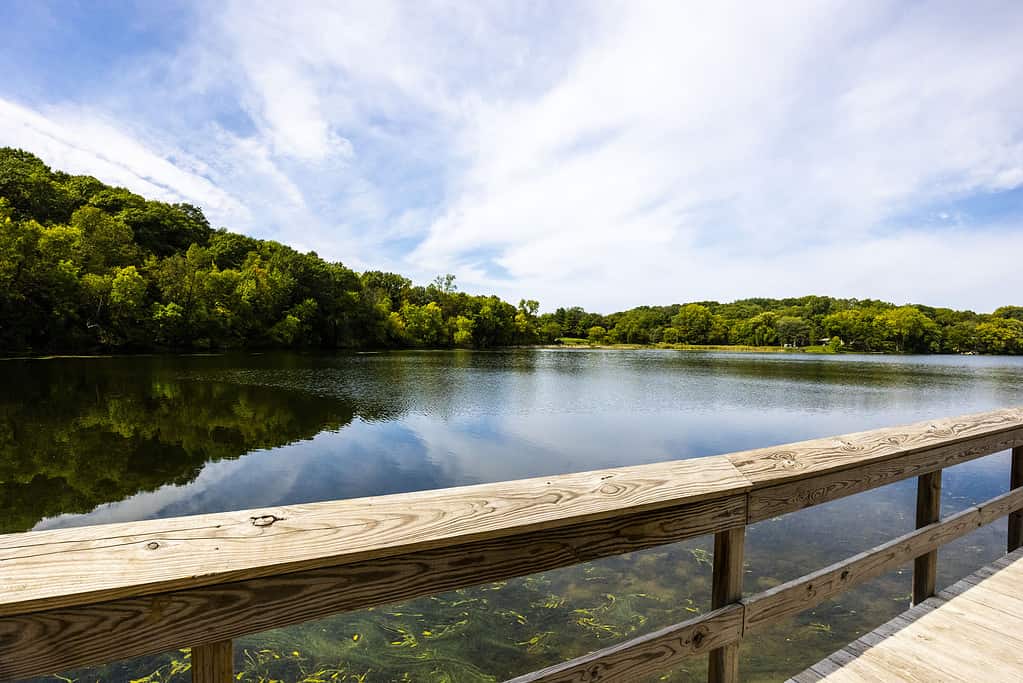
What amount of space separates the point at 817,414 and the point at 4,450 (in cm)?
2538

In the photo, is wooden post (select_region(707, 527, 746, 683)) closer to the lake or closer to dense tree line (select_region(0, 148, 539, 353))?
the lake

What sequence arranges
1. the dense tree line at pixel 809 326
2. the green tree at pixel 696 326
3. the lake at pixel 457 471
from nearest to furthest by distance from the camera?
1. the lake at pixel 457 471
2. the dense tree line at pixel 809 326
3. the green tree at pixel 696 326

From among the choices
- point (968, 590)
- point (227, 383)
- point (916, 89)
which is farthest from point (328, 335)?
point (968, 590)

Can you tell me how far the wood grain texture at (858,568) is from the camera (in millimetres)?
1800

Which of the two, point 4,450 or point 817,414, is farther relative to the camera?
point 817,414

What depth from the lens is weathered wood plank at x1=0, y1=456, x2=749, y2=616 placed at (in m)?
0.80

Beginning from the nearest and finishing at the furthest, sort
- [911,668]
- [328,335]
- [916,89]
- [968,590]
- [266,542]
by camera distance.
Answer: [266,542]
[911,668]
[968,590]
[916,89]
[328,335]

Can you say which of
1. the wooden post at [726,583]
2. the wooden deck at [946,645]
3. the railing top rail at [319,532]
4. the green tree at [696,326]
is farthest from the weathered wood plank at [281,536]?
the green tree at [696,326]

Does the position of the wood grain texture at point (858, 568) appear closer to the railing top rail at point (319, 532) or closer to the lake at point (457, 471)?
the railing top rail at point (319, 532)

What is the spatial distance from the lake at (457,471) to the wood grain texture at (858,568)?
2.17m

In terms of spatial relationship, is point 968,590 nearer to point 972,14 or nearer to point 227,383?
point 972,14

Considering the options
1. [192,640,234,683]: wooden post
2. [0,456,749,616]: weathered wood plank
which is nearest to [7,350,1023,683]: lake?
[0,456,749,616]: weathered wood plank

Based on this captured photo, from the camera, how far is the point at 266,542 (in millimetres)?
955

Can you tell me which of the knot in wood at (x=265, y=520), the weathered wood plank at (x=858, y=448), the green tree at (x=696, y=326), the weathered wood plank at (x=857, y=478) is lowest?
the weathered wood plank at (x=857, y=478)
